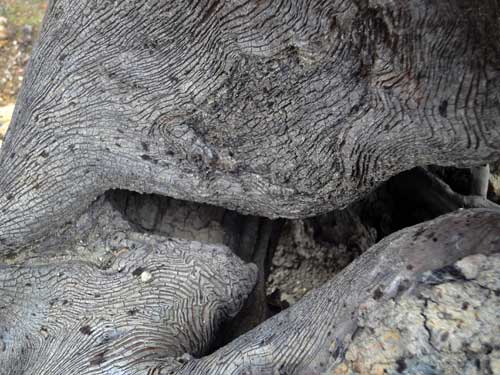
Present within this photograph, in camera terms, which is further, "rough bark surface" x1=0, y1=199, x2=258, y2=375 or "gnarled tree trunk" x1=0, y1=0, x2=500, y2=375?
"rough bark surface" x1=0, y1=199, x2=258, y2=375

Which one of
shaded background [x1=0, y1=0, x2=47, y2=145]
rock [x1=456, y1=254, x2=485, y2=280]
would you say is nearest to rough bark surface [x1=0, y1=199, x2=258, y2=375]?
rock [x1=456, y1=254, x2=485, y2=280]

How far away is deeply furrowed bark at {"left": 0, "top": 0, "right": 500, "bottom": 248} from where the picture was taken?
4.50ft

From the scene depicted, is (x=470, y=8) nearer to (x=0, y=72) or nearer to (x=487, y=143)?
(x=487, y=143)

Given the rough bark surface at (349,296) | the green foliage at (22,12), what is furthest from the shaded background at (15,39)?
the rough bark surface at (349,296)

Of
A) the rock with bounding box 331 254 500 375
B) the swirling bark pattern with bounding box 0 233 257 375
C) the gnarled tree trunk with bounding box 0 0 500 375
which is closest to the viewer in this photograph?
the rock with bounding box 331 254 500 375

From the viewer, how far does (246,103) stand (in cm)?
164

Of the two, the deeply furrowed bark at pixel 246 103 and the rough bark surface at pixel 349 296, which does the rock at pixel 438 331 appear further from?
the deeply furrowed bark at pixel 246 103

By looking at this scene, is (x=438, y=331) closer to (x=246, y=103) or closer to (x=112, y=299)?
(x=246, y=103)

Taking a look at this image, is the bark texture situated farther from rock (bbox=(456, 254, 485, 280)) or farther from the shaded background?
the shaded background

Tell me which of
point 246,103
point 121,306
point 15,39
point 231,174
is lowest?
point 121,306

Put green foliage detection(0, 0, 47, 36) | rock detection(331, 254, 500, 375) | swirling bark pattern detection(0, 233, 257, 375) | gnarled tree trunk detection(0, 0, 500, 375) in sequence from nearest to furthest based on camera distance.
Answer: rock detection(331, 254, 500, 375)
gnarled tree trunk detection(0, 0, 500, 375)
swirling bark pattern detection(0, 233, 257, 375)
green foliage detection(0, 0, 47, 36)

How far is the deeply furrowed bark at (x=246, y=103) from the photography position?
137 cm

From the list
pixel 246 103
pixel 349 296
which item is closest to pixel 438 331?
pixel 349 296

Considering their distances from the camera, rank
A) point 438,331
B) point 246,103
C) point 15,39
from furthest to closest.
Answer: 1. point 15,39
2. point 246,103
3. point 438,331
